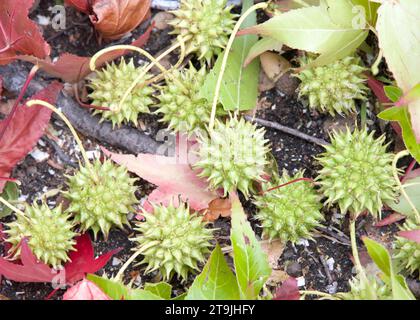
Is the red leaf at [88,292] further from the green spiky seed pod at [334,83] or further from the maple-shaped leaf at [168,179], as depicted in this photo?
the green spiky seed pod at [334,83]

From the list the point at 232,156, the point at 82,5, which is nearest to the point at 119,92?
the point at 82,5

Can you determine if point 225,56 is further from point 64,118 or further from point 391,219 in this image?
point 391,219

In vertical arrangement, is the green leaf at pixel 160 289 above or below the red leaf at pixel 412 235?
below

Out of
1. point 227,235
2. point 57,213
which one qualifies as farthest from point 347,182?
point 57,213

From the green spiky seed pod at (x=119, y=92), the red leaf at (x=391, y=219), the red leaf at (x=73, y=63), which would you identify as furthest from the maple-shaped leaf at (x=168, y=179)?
the red leaf at (x=391, y=219)

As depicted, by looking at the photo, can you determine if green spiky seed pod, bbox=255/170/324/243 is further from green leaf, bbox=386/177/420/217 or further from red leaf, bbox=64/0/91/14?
red leaf, bbox=64/0/91/14

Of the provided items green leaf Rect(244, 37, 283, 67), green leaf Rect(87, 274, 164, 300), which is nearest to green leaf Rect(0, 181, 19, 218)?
green leaf Rect(87, 274, 164, 300)
